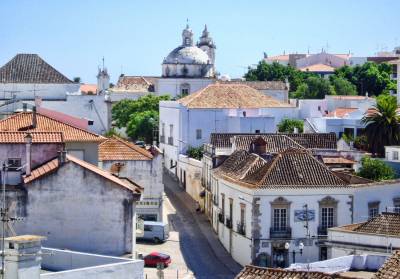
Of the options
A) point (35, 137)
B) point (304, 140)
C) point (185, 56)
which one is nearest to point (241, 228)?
point (35, 137)

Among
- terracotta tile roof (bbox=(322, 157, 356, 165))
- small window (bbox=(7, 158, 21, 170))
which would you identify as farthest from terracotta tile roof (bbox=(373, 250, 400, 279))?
terracotta tile roof (bbox=(322, 157, 356, 165))

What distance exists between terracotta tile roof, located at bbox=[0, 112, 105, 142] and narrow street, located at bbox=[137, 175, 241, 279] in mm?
6033

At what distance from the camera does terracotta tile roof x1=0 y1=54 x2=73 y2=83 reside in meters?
79.2

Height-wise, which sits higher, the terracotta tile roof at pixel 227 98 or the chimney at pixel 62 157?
the terracotta tile roof at pixel 227 98

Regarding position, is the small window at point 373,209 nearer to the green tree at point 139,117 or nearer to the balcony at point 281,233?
the balcony at point 281,233

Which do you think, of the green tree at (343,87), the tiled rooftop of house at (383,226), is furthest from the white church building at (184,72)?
the tiled rooftop of house at (383,226)

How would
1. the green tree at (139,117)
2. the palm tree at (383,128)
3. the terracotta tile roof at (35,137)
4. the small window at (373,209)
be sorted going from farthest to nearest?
the green tree at (139,117), the palm tree at (383,128), the small window at (373,209), the terracotta tile roof at (35,137)

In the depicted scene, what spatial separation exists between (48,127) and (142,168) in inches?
444

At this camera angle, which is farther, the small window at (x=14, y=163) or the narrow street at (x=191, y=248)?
the narrow street at (x=191, y=248)

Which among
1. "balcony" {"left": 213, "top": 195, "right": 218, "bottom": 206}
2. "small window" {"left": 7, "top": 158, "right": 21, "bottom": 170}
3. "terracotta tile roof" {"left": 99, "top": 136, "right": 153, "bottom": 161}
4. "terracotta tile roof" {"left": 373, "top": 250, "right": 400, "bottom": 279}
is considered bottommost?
"balcony" {"left": 213, "top": 195, "right": 218, "bottom": 206}

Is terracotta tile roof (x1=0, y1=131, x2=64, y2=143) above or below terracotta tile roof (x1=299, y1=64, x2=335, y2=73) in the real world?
below

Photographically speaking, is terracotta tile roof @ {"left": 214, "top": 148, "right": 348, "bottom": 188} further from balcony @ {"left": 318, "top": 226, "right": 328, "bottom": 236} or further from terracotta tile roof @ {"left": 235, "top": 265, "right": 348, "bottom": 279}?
terracotta tile roof @ {"left": 235, "top": 265, "right": 348, "bottom": 279}

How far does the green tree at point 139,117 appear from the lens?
96.2m

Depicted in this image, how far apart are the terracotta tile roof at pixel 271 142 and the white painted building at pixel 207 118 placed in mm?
14304
